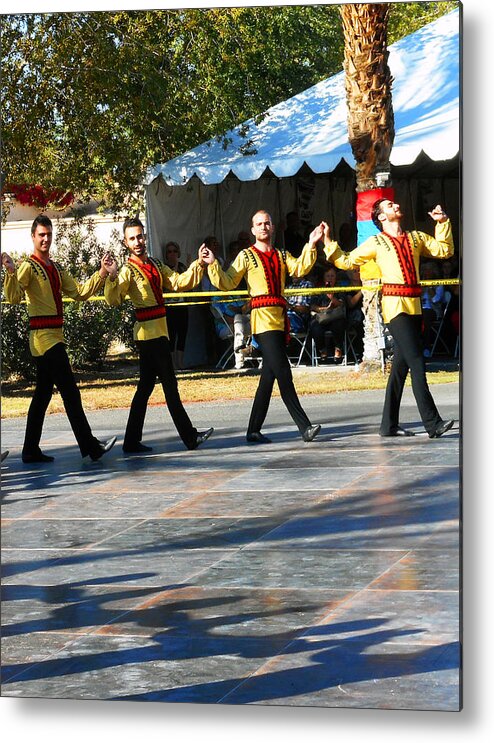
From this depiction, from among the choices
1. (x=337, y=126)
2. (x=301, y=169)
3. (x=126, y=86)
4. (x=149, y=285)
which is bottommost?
(x=149, y=285)

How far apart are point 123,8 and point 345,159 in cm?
84

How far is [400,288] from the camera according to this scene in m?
4.64

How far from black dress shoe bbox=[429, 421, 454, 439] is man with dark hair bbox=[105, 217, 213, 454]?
776mm

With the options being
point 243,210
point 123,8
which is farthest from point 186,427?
point 123,8

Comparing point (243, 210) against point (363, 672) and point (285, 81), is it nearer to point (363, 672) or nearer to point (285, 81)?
point (285, 81)

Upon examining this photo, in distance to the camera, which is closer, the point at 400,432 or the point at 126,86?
the point at 126,86

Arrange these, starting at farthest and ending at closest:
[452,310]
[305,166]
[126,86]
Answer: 1. [126,86]
2. [305,166]
3. [452,310]

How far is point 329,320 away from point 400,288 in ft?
0.87

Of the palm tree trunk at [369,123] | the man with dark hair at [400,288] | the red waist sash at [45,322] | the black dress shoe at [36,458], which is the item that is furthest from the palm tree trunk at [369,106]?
the black dress shoe at [36,458]

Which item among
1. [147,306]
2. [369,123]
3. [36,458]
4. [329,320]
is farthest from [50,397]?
[369,123]

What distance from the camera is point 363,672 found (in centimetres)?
401

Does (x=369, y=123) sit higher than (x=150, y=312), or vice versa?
(x=369, y=123)

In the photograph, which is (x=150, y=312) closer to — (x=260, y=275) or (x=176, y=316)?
(x=176, y=316)

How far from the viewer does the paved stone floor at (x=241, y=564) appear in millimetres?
4074
